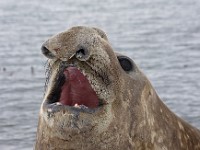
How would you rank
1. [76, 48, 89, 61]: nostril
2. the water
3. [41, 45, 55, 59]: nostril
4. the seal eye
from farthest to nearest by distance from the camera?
the water, the seal eye, [41, 45, 55, 59]: nostril, [76, 48, 89, 61]: nostril

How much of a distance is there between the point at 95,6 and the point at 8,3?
4219 millimetres

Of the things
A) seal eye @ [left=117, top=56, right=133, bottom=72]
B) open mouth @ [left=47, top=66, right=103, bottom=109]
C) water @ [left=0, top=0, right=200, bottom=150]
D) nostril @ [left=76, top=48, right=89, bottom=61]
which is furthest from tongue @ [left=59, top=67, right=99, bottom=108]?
water @ [left=0, top=0, right=200, bottom=150]

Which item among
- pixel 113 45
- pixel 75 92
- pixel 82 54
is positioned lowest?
pixel 113 45

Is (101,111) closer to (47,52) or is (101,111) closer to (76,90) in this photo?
(76,90)

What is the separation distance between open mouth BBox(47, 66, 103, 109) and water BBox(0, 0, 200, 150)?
7.14 meters

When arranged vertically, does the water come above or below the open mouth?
below

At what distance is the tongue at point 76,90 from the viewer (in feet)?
16.6

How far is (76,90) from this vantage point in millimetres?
5082

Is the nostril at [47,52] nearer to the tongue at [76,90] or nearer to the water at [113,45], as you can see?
the tongue at [76,90]

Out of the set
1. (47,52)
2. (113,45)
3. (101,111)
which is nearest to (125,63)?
(101,111)

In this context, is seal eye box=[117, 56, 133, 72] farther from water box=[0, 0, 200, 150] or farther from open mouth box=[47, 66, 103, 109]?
water box=[0, 0, 200, 150]

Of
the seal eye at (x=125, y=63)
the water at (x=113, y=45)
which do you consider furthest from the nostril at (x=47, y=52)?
the water at (x=113, y=45)

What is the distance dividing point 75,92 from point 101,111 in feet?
0.72

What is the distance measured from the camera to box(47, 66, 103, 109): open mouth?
199 inches
